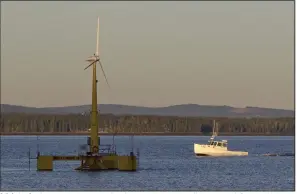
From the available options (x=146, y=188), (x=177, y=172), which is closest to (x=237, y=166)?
(x=177, y=172)

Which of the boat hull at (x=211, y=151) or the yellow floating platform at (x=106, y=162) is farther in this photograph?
the boat hull at (x=211, y=151)

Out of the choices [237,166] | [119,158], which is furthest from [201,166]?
[119,158]

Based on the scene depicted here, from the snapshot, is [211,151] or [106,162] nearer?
[106,162]

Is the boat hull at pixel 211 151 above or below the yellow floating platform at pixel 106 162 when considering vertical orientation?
above

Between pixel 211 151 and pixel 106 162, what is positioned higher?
pixel 211 151

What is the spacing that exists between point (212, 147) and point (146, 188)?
7188 cm

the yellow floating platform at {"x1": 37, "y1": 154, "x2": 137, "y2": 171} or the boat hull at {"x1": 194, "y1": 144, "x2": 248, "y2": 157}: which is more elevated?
the boat hull at {"x1": 194, "y1": 144, "x2": 248, "y2": 157}

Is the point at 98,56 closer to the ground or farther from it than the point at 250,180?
farther from it

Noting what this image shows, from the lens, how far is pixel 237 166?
130 metres

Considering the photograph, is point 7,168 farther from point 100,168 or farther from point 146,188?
point 146,188

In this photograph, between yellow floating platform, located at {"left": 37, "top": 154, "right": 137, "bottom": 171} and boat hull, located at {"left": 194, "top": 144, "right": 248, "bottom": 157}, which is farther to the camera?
boat hull, located at {"left": 194, "top": 144, "right": 248, "bottom": 157}

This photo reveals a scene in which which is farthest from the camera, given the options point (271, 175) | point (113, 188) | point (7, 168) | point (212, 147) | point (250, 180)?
point (212, 147)

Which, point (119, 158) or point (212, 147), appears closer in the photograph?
point (119, 158)

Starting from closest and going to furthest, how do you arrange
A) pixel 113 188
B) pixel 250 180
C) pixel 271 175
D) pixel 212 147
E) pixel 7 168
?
pixel 113 188, pixel 250 180, pixel 271 175, pixel 7 168, pixel 212 147
